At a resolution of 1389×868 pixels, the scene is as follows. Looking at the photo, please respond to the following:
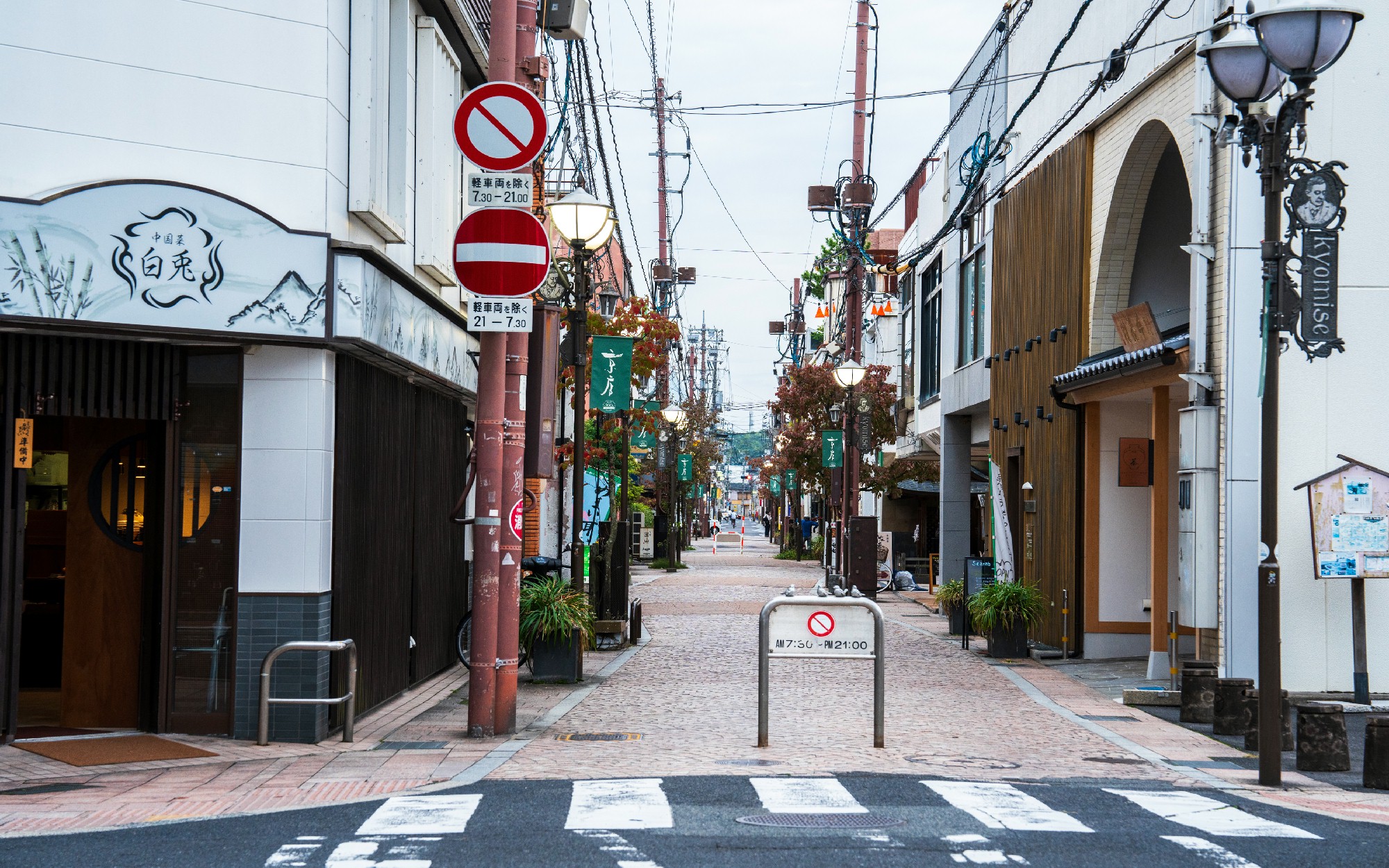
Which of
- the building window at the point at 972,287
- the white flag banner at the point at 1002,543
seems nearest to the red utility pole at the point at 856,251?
the building window at the point at 972,287

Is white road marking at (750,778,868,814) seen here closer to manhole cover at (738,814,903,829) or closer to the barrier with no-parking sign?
manhole cover at (738,814,903,829)

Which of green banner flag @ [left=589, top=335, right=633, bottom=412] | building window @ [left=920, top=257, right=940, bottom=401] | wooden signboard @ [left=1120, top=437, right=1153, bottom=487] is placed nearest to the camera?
wooden signboard @ [left=1120, top=437, right=1153, bottom=487]

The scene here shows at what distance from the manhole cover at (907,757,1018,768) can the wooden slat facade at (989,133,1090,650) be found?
871 cm

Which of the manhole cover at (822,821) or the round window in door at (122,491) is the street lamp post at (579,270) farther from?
the manhole cover at (822,821)

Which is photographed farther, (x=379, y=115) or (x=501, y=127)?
(x=379, y=115)

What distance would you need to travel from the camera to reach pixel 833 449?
3712cm

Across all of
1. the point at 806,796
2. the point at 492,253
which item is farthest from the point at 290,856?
the point at 492,253

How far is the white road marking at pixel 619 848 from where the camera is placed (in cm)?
653

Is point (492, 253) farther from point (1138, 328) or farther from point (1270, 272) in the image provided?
point (1138, 328)

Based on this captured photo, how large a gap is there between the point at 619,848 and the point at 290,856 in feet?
5.17

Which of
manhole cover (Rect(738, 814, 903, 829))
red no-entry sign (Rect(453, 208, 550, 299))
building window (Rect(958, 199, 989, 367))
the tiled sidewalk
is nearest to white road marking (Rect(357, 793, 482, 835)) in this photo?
the tiled sidewalk

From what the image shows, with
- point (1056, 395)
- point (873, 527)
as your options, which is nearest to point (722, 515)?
point (873, 527)

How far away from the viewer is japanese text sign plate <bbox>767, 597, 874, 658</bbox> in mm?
11047

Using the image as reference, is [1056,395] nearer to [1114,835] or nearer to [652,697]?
[652,697]
